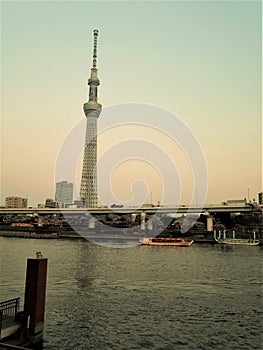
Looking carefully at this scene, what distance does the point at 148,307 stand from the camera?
24.2m

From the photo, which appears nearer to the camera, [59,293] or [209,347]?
[209,347]

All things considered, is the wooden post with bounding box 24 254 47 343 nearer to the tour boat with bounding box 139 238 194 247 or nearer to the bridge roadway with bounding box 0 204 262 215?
the tour boat with bounding box 139 238 194 247

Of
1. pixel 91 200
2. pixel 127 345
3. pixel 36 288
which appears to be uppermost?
pixel 91 200

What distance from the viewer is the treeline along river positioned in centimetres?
1833

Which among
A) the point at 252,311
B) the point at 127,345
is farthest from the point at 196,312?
the point at 127,345

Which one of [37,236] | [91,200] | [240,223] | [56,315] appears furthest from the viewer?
[91,200]

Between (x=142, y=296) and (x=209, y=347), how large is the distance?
10386 millimetres

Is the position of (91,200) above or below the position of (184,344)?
above

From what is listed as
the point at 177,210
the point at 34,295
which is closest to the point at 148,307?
the point at 34,295

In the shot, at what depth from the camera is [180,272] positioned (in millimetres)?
40000

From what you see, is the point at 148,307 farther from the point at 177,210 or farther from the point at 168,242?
the point at 177,210

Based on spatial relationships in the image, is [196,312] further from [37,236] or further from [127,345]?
[37,236]

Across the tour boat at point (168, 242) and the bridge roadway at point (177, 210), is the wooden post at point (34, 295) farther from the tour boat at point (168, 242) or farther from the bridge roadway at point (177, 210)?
the bridge roadway at point (177, 210)

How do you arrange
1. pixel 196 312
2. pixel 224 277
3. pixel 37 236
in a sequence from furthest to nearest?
pixel 37 236 < pixel 224 277 < pixel 196 312
